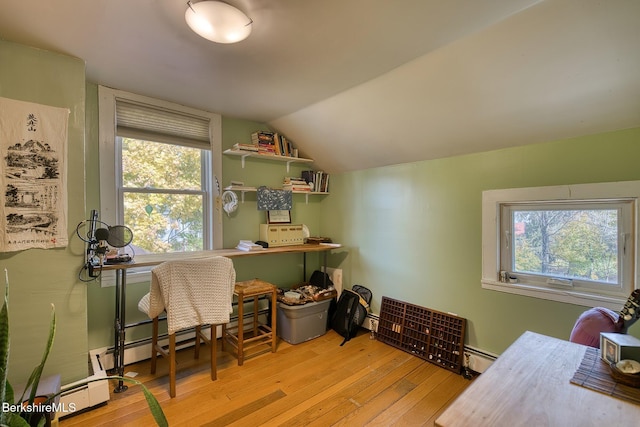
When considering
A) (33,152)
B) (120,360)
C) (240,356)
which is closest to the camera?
(33,152)

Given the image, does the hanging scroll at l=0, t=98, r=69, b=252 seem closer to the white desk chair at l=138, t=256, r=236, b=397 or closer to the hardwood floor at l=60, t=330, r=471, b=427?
the white desk chair at l=138, t=256, r=236, b=397

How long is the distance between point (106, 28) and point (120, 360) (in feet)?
7.28

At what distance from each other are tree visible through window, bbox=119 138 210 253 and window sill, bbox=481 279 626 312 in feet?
8.72

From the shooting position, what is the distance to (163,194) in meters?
2.65

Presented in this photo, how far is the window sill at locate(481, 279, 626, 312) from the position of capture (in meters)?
1.74

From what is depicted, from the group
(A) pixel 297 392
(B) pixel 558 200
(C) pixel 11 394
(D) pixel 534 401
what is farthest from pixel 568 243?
(C) pixel 11 394

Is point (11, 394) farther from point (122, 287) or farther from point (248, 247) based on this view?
point (248, 247)

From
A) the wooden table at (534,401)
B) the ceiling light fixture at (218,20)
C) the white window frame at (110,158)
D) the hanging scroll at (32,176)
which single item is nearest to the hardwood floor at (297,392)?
the white window frame at (110,158)

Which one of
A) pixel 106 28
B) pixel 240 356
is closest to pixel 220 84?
pixel 106 28

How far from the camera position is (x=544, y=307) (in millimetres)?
1989

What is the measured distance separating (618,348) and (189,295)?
2.29m

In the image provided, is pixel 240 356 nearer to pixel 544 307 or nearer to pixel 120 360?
pixel 120 360

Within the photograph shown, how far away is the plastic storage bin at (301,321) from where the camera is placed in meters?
2.80

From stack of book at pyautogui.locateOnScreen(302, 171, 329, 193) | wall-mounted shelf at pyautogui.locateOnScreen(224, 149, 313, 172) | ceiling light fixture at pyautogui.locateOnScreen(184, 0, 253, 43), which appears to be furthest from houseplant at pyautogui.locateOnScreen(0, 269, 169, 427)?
stack of book at pyautogui.locateOnScreen(302, 171, 329, 193)
